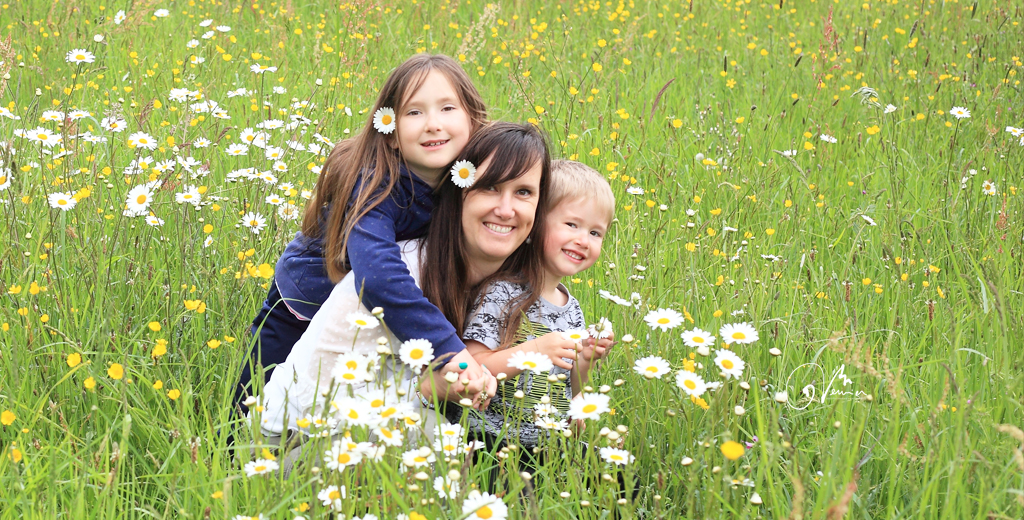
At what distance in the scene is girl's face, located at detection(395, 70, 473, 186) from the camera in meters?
2.37

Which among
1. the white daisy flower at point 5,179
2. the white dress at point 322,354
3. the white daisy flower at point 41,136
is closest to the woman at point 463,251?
the white dress at point 322,354

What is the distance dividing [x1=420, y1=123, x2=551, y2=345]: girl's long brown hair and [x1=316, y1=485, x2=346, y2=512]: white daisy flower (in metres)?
0.80

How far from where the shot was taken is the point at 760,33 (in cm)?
621

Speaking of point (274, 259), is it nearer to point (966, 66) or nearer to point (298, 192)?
point (298, 192)

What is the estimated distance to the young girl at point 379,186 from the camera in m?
2.27

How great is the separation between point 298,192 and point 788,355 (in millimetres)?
1699

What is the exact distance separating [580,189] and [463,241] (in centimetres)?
34

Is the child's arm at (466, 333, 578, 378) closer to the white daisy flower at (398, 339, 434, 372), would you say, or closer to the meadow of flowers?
the meadow of flowers

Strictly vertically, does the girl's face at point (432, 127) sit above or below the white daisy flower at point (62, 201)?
above

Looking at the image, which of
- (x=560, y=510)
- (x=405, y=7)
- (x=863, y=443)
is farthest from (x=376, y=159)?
(x=405, y=7)

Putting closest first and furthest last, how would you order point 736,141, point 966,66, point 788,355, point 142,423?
point 142,423 < point 788,355 < point 736,141 < point 966,66

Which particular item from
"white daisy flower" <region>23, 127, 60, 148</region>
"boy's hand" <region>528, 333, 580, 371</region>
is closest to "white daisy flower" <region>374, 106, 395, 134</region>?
"boy's hand" <region>528, 333, 580, 371</region>

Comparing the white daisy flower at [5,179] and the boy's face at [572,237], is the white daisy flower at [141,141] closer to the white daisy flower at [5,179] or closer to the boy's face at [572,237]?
the white daisy flower at [5,179]

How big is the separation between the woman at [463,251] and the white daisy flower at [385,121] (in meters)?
0.20
